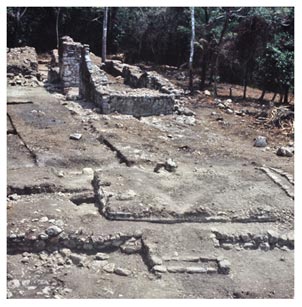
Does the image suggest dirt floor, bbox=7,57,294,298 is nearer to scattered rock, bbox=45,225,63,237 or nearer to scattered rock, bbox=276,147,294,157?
scattered rock, bbox=45,225,63,237

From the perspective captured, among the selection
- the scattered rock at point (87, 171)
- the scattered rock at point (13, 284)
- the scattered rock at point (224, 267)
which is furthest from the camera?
the scattered rock at point (87, 171)

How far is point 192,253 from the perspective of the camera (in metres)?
7.39

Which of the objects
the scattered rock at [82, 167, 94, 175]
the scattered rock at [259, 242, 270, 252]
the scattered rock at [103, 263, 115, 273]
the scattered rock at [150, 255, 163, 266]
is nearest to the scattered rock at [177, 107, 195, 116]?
the scattered rock at [82, 167, 94, 175]

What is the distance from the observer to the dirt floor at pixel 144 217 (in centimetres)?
689

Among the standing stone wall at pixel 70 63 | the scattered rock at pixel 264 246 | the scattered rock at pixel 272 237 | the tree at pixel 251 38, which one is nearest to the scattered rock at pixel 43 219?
the scattered rock at pixel 264 246

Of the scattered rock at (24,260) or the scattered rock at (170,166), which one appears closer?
the scattered rock at (24,260)

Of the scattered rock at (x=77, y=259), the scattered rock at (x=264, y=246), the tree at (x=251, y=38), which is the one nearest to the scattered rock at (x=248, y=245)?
the scattered rock at (x=264, y=246)

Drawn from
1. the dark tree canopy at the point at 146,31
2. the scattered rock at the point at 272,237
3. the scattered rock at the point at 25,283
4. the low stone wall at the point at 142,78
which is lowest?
the scattered rock at the point at 25,283

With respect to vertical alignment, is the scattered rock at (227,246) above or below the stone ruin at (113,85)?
below

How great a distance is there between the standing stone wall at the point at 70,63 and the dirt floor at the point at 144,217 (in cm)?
519

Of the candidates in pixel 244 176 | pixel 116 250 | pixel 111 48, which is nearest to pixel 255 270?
pixel 116 250

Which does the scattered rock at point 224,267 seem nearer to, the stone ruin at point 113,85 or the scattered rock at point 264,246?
the scattered rock at point 264,246

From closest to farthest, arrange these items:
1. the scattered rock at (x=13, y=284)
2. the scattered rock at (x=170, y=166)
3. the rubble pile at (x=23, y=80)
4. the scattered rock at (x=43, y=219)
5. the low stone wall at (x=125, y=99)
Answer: the scattered rock at (x=13, y=284) → the scattered rock at (x=43, y=219) → the scattered rock at (x=170, y=166) → the low stone wall at (x=125, y=99) → the rubble pile at (x=23, y=80)

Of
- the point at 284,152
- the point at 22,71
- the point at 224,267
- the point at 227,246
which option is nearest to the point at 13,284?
the point at 224,267
